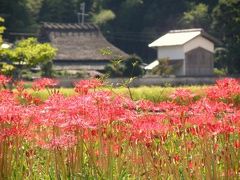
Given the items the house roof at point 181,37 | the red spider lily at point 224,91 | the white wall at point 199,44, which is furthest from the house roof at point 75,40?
the red spider lily at point 224,91

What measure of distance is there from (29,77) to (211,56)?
1426 cm

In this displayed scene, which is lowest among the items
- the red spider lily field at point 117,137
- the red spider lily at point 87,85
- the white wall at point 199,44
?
the red spider lily field at point 117,137

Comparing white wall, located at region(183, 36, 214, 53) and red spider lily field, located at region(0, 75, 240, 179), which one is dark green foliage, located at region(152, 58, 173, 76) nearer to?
white wall, located at region(183, 36, 214, 53)

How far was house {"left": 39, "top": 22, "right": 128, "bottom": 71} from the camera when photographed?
173ft

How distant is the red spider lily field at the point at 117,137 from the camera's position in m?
4.82

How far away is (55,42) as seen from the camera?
5572cm

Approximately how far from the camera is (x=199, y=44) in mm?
48031

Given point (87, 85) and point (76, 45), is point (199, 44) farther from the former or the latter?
point (87, 85)

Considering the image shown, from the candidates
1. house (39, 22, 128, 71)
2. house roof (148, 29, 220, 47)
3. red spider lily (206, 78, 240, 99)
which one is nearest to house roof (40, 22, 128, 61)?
house (39, 22, 128, 71)

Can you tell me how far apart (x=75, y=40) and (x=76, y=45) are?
44.9 inches

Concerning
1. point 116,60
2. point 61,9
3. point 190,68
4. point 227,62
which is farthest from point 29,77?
point 116,60

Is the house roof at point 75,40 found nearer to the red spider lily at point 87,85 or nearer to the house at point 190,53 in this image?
the house at point 190,53

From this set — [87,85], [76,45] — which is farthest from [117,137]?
[76,45]

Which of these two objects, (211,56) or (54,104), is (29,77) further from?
(54,104)
